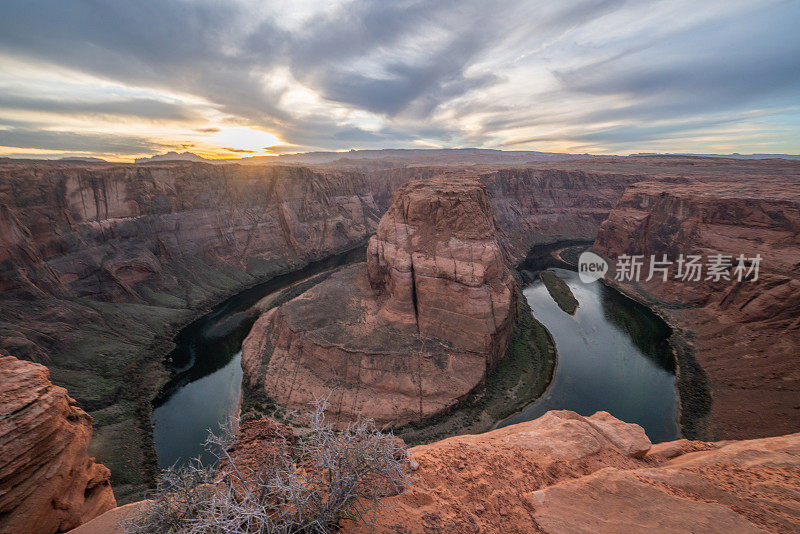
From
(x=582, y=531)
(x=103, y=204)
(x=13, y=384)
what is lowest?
(x=582, y=531)

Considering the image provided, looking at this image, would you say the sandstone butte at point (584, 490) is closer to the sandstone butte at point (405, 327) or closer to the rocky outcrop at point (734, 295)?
the sandstone butte at point (405, 327)

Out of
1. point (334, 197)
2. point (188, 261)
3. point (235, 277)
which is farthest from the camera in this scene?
point (334, 197)

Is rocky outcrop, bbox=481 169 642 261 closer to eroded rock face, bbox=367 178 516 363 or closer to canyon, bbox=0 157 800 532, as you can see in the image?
canyon, bbox=0 157 800 532

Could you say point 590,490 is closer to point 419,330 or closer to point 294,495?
point 294,495

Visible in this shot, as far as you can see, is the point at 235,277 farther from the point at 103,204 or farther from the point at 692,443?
the point at 692,443

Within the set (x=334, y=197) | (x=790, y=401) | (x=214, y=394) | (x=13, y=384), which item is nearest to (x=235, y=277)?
(x=214, y=394)

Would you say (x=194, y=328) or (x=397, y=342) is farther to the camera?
(x=194, y=328)

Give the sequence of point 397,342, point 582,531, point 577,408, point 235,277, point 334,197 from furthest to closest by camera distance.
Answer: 1. point 334,197
2. point 235,277
3. point 397,342
4. point 577,408
5. point 582,531

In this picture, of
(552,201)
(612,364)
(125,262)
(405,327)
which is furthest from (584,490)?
(552,201)
